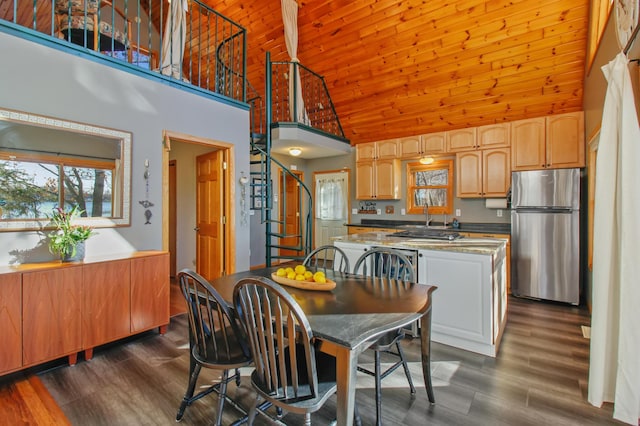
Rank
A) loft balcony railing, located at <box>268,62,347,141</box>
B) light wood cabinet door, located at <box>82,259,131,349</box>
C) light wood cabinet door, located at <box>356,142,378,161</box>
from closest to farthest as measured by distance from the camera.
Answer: light wood cabinet door, located at <box>82,259,131,349</box>
loft balcony railing, located at <box>268,62,347,141</box>
light wood cabinet door, located at <box>356,142,378,161</box>

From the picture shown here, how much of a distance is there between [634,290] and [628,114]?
3.23 ft

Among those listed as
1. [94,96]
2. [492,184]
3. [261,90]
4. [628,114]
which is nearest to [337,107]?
[261,90]

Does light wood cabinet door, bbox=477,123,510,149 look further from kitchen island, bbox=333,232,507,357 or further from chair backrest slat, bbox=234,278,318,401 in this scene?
chair backrest slat, bbox=234,278,318,401

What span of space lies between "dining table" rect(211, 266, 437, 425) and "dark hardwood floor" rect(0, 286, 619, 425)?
258 millimetres

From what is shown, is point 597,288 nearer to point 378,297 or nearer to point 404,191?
point 378,297

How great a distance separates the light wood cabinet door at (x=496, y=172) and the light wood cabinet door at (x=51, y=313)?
17.0 feet

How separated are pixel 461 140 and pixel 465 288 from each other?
3173 mm

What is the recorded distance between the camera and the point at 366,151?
6.09 metres

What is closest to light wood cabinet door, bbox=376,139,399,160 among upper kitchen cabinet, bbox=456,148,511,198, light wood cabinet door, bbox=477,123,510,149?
upper kitchen cabinet, bbox=456,148,511,198

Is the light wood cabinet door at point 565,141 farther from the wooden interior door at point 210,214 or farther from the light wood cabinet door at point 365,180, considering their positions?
the wooden interior door at point 210,214

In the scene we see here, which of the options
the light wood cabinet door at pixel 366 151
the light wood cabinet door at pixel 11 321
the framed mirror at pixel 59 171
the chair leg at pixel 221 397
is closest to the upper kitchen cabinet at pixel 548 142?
the light wood cabinet door at pixel 366 151

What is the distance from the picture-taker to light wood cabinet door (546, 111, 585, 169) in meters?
4.04

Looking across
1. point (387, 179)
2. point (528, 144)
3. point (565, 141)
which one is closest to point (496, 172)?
point (528, 144)

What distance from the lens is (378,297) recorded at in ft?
5.71
